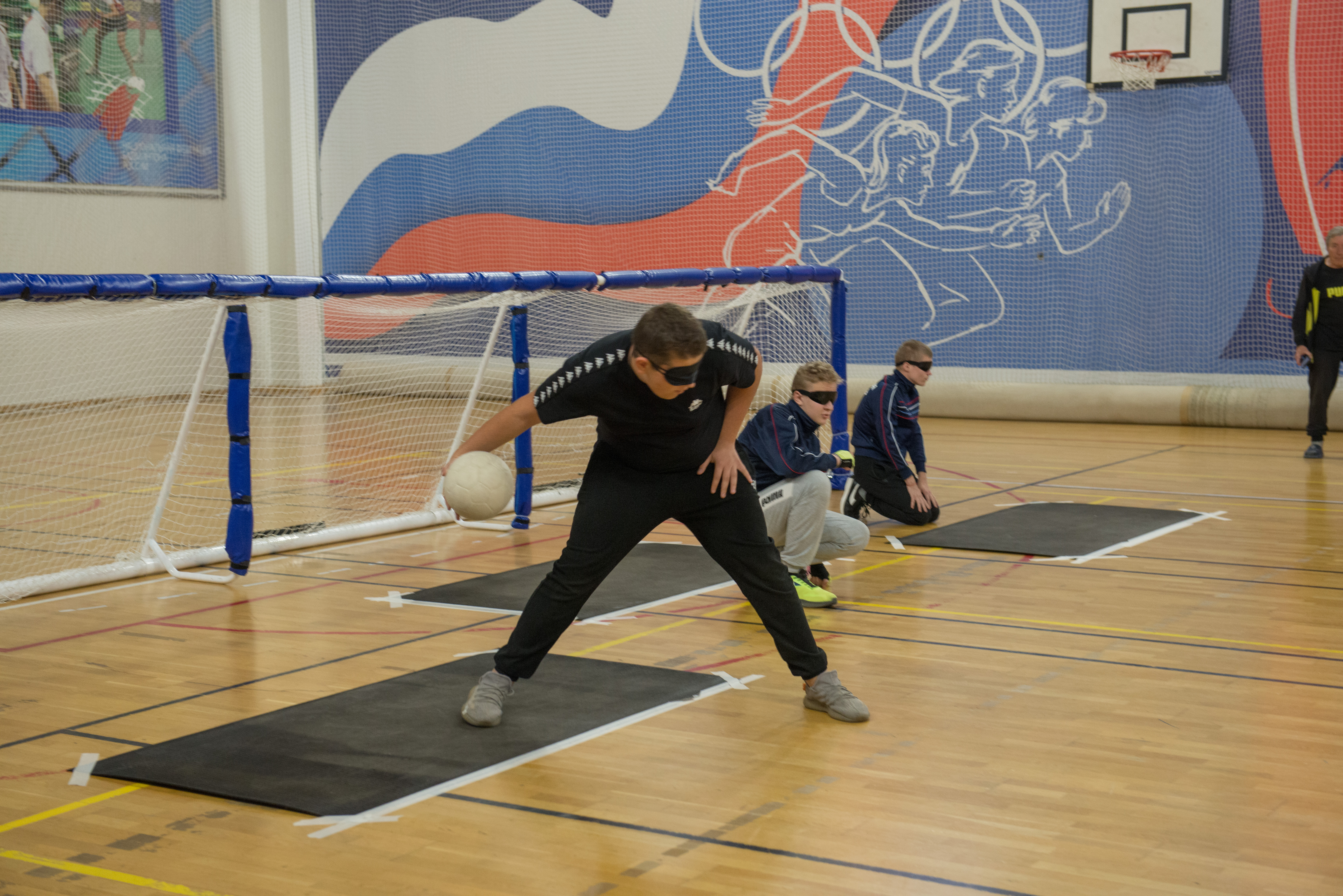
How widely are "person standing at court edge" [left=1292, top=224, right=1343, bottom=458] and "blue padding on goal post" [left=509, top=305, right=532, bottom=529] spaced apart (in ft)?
19.6

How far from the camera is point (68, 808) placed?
3537 millimetres

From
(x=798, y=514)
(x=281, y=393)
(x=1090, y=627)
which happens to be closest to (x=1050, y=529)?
(x=1090, y=627)

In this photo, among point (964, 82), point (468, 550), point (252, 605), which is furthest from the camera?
point (964, 82)

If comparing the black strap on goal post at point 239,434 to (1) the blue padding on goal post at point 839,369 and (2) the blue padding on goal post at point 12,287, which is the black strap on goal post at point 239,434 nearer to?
(2) the blue padding on goal post at point 12,287

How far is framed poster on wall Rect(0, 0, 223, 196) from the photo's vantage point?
13.9 metres

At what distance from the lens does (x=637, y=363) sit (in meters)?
3.73

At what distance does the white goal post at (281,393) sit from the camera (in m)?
6.51

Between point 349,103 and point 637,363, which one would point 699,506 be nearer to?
point 637,363

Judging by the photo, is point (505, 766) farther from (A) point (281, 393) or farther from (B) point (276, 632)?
(A) point (281, 393)

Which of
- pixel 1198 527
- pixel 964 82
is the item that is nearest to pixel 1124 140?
pixel 964 82

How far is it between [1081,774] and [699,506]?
1.32 meters

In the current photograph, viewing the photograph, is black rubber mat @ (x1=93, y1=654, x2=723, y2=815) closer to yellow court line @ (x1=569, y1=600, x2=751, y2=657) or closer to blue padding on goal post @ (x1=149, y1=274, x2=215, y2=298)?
yellow court line @ (x1=569, y1=600, x2=751, y2=657)

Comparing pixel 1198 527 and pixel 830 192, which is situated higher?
pixel 830 192

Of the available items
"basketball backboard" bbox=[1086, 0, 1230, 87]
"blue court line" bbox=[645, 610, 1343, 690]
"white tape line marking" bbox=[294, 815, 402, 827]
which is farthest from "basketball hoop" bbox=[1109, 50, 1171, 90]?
"white tape line marking" bbox=[294, 815, 402, 827]
